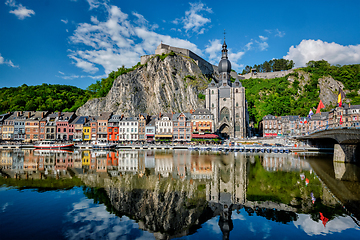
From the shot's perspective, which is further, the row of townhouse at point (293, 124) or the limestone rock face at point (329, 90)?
the limestone rock face at point (329, 90)

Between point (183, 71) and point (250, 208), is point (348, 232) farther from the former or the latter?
point (183, 71)

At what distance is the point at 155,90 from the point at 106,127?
80.1 feet

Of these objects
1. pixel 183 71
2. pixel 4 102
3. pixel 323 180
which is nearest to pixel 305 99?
pixel 183 71

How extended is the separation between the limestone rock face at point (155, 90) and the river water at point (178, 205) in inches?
2025

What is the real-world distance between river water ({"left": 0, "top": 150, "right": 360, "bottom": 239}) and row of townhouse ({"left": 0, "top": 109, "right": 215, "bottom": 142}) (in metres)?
34.0

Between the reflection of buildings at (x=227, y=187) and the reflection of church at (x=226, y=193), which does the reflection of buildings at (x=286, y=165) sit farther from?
the reflection of church at (x=226, y=193)

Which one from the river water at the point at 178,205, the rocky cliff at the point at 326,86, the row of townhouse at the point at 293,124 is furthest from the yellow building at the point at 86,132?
the rocky cliff at the point at 326,86

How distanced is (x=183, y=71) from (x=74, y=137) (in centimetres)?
4281

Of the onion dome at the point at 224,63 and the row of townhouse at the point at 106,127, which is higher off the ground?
the onion dome at the point at 224,63

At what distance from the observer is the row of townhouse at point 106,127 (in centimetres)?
5703

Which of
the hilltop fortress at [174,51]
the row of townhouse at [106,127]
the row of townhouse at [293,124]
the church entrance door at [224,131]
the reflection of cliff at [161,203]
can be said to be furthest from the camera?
the hilltop fortress at [174,51]

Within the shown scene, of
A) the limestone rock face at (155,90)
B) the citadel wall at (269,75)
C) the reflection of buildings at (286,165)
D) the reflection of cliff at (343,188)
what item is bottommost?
the reflection of cliff at (343,188)

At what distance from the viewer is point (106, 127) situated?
60.2m

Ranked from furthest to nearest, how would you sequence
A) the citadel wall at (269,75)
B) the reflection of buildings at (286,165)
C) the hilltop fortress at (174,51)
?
1. the citadel wall at (269,75)
2. the hilltop fortress at (174,51)
3. the reflection of buildings at (286,165)
